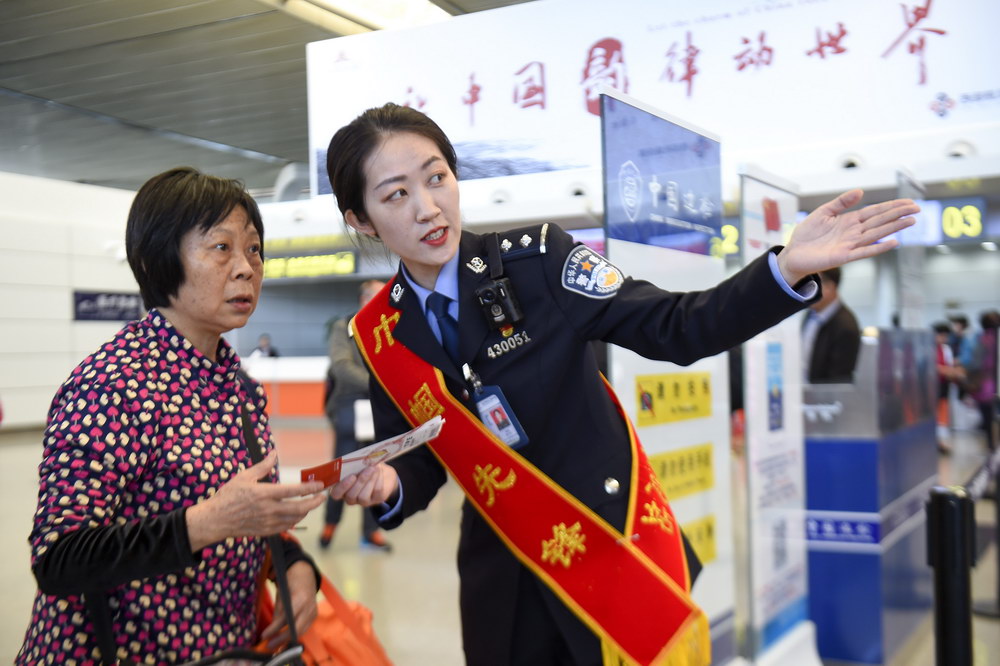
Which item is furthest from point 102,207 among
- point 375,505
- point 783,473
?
point 375,505

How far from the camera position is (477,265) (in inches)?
58.7

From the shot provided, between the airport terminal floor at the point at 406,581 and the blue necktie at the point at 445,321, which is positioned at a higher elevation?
the blue necktie at the point at 445,321

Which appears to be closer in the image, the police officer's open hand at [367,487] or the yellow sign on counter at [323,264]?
the police officer's open hand at [367,487]

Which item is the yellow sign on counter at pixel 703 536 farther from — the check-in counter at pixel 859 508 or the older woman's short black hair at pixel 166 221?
the older woman's short black hair at pixel 166 221

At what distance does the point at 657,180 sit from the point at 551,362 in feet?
4.09

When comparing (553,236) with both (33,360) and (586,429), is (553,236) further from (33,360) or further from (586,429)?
(33,360)

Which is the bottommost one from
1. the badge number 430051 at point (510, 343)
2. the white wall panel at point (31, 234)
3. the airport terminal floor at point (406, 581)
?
the airport terminal floor at point (406, 581)

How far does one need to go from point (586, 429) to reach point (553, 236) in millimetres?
336

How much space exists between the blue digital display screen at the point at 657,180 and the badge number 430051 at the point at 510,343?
900mm

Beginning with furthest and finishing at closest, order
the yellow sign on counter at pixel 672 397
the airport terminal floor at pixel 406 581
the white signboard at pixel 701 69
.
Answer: the white signboard at pixel 701 69, the airport terminal floor at pixel 406 581, the yellow sign on counter at pixel 672 397

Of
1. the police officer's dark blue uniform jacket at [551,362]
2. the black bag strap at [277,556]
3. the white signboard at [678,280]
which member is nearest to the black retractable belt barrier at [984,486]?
the white signboard at [678,280]

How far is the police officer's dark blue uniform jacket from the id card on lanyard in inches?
0.7

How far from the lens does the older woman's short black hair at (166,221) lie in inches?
53.2

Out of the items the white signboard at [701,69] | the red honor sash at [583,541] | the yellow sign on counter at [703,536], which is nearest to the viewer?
the red honor sash at [583,541]
